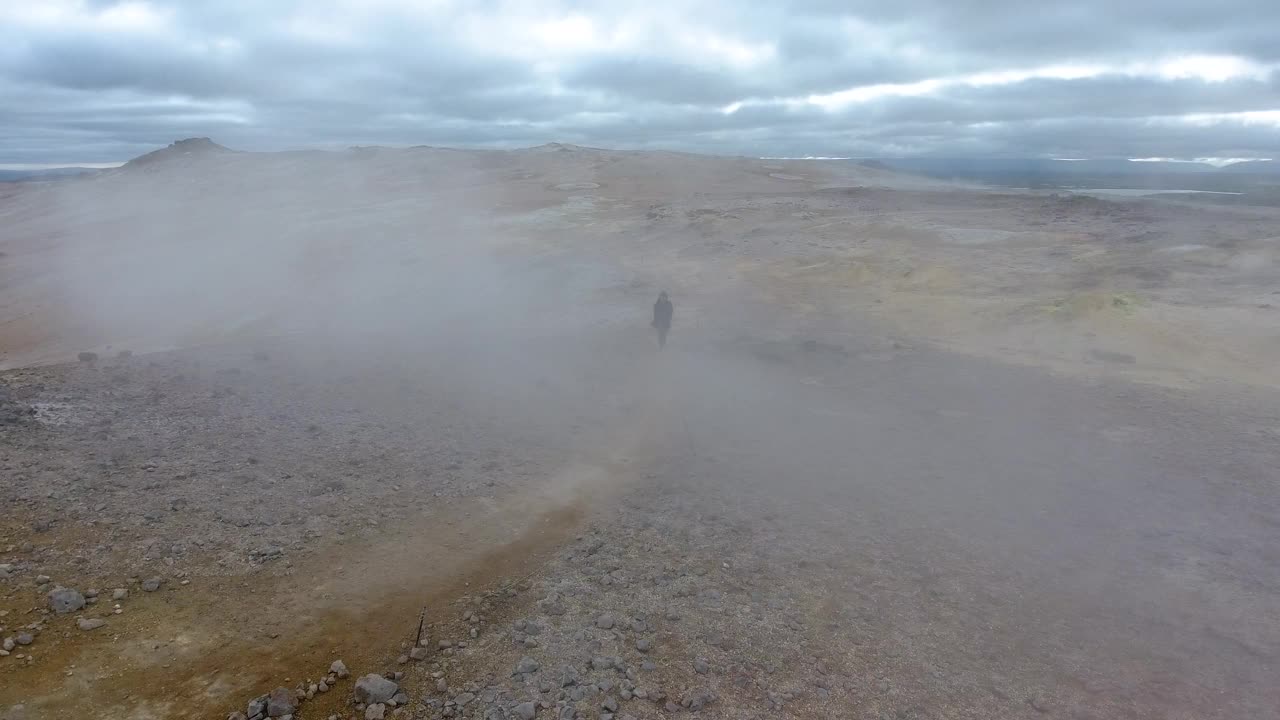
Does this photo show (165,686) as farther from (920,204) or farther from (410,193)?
(410,193)

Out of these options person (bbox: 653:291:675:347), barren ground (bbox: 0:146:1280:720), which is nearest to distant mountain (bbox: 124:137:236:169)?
barren ground (bbox: 0:146:1280:720)

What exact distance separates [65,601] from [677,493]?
4.24 meters

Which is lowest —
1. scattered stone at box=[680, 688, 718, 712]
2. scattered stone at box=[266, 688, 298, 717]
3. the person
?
scattered stone at box=[680, 688, 718, 712]

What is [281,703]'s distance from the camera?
381 centimetres

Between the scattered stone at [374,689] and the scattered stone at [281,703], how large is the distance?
313 mm

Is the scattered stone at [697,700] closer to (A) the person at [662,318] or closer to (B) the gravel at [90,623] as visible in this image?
(B) the gravel at [90,623]

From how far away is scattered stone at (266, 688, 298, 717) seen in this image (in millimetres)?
3775

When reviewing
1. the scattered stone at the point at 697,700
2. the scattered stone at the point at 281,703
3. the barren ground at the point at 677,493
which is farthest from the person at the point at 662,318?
the scattered stone at the point at 281,703

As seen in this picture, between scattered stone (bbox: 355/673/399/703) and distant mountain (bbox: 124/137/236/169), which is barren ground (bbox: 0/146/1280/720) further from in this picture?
distant mountain (bbox: 124/137/236/169)

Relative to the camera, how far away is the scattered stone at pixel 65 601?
4480 mm

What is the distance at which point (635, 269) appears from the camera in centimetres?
1597

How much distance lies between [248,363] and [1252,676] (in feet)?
34.4

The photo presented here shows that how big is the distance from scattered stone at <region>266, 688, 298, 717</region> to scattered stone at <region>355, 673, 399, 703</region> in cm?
31

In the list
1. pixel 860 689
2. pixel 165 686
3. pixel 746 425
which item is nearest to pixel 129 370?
pixel 165 686
